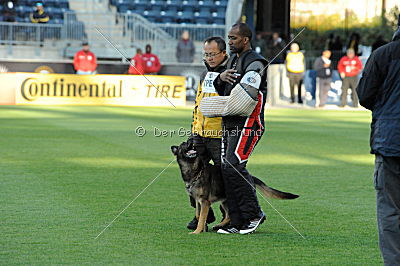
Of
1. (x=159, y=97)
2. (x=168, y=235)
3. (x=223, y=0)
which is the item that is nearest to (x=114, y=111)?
(x=159, y=97)

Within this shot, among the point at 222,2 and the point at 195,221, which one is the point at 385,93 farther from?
the point at 222,2

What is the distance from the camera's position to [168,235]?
7.51 metres

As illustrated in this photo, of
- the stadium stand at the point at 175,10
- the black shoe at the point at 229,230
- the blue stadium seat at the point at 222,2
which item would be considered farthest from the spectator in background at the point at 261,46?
the black shoe at the point at 229,230

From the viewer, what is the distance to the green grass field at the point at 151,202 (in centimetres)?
677

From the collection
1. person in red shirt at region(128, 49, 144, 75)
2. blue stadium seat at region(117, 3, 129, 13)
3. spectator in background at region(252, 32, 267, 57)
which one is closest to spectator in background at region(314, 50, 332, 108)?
spectator in background at region(252, 32, 267, 57)

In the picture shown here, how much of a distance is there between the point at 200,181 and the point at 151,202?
2.21m

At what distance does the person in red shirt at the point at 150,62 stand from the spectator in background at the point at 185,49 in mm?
1316

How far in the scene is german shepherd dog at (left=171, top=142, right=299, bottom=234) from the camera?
7.39 m

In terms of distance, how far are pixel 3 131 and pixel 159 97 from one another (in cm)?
1126

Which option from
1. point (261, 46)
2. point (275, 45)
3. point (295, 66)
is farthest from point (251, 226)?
point (261, 46)

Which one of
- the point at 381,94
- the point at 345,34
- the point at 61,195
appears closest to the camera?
the point at 381,94

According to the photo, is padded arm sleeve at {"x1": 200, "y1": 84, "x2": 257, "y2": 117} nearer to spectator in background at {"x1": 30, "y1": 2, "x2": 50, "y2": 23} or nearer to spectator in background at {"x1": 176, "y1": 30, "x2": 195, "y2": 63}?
spectator in background at {"x1": 176, "y1": 30, "x2": 195, "y2": 63}

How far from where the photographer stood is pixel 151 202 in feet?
31.1

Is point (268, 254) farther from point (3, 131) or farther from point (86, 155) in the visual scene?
point (3, 131)
